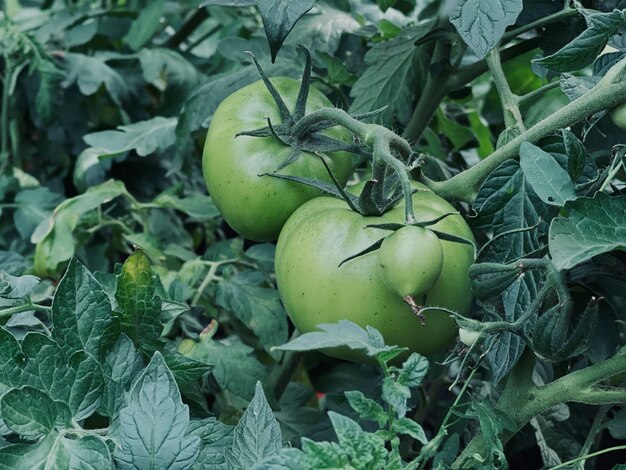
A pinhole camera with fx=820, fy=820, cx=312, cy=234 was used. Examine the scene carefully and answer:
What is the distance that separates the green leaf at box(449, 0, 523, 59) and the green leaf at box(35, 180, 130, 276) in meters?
0.54

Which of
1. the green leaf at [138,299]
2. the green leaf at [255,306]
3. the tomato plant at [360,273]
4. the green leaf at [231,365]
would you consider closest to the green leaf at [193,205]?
the tomato plant at [360,273]

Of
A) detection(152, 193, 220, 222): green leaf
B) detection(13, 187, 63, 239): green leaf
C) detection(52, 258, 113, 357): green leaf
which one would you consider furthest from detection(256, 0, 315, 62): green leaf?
detection(13, 187, 63, 239): green leaf

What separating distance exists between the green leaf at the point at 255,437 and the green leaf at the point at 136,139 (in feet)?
1.77

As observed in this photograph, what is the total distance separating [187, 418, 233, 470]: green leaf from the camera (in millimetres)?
559

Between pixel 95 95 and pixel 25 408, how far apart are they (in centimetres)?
89

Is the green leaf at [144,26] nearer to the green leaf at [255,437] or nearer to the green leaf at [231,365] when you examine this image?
the green leaf at [231,365]

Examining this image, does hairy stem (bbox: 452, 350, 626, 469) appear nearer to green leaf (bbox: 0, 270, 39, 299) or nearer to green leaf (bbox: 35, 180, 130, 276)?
green leaf (bbox: 0, 270, 39, 299)

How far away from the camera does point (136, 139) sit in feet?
3.42

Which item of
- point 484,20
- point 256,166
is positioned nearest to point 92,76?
point 256,166

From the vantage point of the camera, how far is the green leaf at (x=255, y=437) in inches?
21.1

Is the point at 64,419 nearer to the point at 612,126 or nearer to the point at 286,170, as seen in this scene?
the point at 286,170

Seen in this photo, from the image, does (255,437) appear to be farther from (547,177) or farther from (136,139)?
(136,139)

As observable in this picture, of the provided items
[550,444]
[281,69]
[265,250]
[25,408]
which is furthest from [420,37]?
[25,408]

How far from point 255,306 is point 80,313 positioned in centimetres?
30
